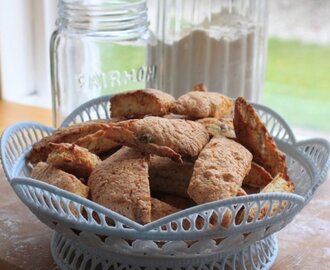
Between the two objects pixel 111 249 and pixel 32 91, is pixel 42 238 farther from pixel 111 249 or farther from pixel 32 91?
pixel 32 91

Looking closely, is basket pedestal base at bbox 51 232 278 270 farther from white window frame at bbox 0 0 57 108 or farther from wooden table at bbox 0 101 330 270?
white window frame at bbox 0 0 57 108

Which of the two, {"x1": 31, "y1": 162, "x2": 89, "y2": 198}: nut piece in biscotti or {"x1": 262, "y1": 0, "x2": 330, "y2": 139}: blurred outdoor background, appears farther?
{"x1": 262, "y1": 0, "x2": 330, "y2": 139}: blurred outdoor background

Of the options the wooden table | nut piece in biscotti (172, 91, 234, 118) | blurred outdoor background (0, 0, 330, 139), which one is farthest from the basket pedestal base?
blurred outdoor background (0, 0, 330, 139)

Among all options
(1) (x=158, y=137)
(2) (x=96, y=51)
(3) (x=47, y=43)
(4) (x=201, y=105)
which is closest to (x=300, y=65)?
(3) (x=47, y=43)

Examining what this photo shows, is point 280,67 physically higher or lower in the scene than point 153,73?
lower

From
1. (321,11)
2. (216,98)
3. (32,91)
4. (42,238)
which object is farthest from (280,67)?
(42,238)

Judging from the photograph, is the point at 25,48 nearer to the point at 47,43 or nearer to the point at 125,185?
the point at 47,43
